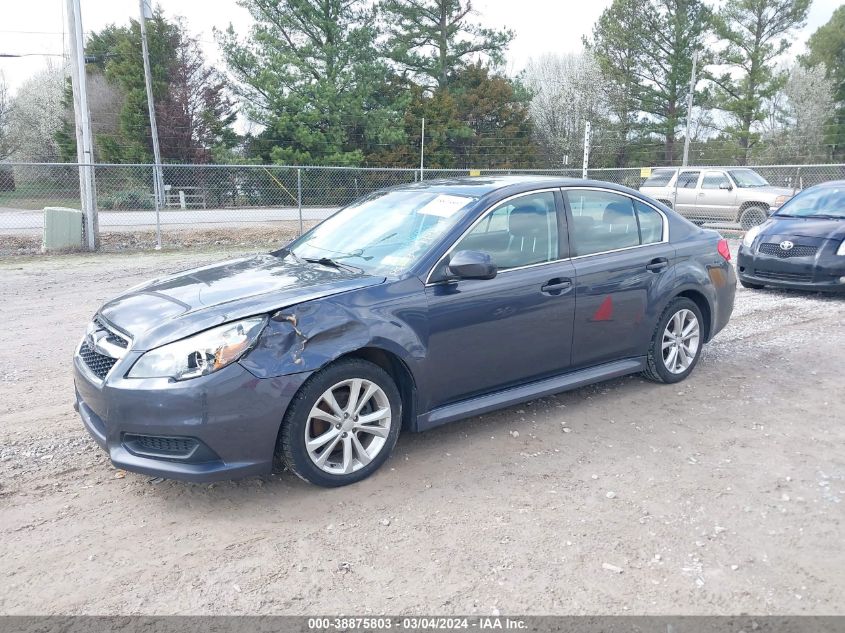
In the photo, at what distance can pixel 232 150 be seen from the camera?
35.0 m

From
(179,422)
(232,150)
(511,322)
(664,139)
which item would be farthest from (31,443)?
(664,139)

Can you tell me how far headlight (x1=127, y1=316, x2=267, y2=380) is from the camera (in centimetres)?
326

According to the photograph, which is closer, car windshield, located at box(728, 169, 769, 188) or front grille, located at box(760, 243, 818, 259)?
front grille, located at box(760, 243, 818, 259)

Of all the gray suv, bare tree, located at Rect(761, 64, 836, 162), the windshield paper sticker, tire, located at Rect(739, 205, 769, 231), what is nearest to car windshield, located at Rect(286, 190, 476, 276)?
the windshield paper sticker

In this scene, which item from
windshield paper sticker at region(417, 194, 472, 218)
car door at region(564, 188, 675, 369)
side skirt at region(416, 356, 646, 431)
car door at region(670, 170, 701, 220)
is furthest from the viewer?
car door at region(670, 170, 701, 220)

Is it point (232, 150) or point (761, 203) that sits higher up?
point (232, 150)

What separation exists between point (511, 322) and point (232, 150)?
3362 cm

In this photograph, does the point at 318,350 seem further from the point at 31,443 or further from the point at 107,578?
the point at 31,443

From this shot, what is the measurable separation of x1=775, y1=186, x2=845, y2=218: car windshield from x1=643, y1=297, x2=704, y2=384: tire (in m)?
4.93

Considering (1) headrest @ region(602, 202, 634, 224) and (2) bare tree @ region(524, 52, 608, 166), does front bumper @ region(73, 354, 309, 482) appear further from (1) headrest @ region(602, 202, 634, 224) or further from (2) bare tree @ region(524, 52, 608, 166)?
(2) bare tree @ region(524, 52, 608, 166)

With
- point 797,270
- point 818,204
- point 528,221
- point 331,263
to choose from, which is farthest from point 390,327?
point 818,204

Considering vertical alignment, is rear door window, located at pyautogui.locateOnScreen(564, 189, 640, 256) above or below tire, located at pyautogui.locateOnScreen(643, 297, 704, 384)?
above

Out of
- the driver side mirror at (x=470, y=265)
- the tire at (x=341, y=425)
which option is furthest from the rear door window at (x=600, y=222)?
the tire at (x=341, y=425)

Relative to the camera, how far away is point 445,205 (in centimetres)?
446
